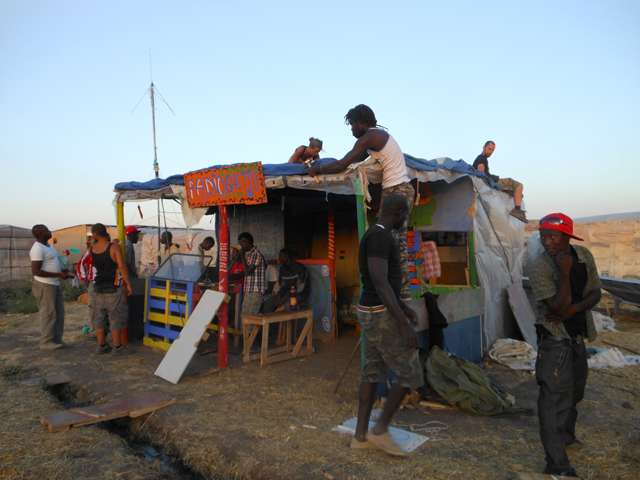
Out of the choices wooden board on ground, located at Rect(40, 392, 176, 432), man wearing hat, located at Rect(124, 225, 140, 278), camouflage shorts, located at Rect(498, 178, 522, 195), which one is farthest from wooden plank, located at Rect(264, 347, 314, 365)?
camouflage shorts, located at Rect(498, 178, 522, 195)

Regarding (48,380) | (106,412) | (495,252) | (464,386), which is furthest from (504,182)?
(48,380)

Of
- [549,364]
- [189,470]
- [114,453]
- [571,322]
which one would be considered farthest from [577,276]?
[114,453]

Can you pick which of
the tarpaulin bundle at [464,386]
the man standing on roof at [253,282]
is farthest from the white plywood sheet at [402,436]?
the man standing on roof at [253,282]

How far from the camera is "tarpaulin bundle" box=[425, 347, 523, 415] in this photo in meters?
4.30

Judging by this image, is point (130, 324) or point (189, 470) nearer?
point (189, 470)

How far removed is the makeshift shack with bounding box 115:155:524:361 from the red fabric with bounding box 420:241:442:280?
0.80 feet

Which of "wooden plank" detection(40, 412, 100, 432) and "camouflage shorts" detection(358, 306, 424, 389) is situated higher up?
"camouflage shorts" detection(358, 306, 424, 389)

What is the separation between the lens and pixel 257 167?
5.42 m

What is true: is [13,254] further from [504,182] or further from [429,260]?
[504,182]

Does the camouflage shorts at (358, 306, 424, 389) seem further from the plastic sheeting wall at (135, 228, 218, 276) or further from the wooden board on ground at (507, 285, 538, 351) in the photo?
the plastic sheeting wall at (135, 228, 218, 276)

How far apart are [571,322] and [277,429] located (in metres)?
2.70

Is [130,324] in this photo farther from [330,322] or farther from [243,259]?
[330,322]

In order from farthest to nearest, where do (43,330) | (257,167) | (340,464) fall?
(43,330) → (257,167) → (340,464)

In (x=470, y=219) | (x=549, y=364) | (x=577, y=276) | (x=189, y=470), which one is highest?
(x=470, y=219)
